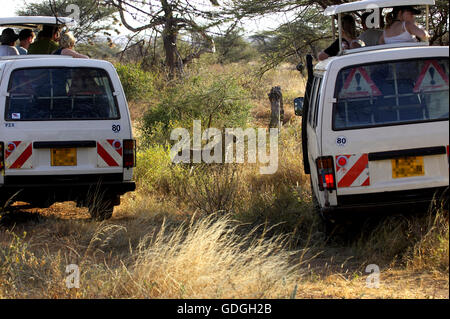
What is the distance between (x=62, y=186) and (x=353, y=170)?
121 inches

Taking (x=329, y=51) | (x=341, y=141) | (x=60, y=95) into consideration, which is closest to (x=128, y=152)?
(x=60, y=95)

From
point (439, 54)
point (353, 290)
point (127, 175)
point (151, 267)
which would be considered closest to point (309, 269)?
point (353, 290)

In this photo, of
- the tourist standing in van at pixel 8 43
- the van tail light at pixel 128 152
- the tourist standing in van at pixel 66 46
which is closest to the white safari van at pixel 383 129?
the van tail light at pixel 128 152

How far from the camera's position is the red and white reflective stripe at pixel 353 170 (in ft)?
18.1

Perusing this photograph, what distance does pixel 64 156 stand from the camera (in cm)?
707

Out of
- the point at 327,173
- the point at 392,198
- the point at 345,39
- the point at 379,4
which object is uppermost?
the point at 379,4

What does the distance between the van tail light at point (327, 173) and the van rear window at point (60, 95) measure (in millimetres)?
2545

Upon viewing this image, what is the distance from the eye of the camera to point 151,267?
4711 mm

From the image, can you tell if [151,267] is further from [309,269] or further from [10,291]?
[309,269]

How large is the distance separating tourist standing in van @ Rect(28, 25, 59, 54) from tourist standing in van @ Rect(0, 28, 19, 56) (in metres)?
0.36

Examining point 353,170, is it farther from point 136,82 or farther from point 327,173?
point 136,82

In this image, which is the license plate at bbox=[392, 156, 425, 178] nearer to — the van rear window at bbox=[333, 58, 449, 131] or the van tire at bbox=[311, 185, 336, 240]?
the van rear window at bbox=[333, 58, 449, 131]

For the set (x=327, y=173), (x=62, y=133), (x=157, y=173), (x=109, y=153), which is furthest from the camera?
(x=157, y=173)

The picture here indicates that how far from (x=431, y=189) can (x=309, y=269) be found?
1146mm
